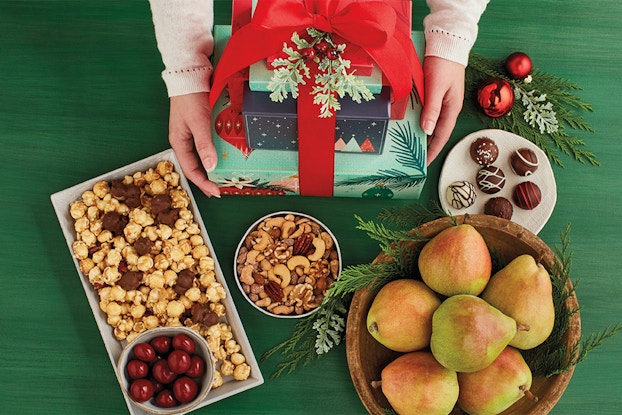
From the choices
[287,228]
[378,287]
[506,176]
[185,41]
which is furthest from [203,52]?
[506,176]

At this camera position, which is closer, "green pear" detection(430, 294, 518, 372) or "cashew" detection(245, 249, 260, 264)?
"green pear" detection(430, 294, 518, 372)

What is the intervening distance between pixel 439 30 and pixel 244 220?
403mm

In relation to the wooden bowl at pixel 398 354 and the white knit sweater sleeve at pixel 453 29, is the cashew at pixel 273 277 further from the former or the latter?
the white knit sweater sleeve at pixel 453 29

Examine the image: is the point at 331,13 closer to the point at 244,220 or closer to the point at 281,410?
the point at 244,220

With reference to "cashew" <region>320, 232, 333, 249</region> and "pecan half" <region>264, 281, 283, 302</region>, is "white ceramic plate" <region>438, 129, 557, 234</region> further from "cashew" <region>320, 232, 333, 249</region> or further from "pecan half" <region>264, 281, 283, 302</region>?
"pecan half" <region>264, 281, 283, 302</region>

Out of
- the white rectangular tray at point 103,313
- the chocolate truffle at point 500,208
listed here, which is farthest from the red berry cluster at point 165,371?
the chocolate truffle at point 500,208

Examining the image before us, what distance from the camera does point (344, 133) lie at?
726 millimetres

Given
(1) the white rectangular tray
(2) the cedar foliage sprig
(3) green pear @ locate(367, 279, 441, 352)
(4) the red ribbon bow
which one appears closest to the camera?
(4) the red ribbon bow

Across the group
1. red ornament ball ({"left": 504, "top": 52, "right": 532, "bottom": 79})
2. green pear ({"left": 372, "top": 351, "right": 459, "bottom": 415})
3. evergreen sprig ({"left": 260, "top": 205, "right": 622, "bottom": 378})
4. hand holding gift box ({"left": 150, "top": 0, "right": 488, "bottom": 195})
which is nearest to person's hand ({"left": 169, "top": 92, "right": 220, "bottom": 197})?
hand holding gift box ({"left": 150, "top": 0, "right": 488, "bottom": 195})

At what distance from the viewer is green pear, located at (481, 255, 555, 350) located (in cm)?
66

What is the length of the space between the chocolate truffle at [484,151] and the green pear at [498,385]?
0.31 m

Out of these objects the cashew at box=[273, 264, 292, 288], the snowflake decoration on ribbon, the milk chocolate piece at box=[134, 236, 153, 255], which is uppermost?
the snowflake decoration on ribbon

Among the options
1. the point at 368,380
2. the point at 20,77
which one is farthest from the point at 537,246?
the point at 20,77

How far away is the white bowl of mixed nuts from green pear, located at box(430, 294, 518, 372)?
9.7 inches
